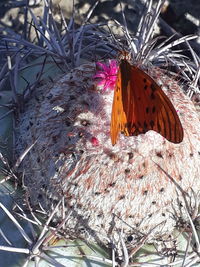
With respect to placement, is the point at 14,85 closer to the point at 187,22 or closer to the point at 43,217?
the point at 43,217

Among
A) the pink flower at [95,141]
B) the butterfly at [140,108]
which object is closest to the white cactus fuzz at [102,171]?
the pink flower at [95,141]

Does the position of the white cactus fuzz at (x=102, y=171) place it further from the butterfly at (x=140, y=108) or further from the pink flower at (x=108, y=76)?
the butterfly at (x=140, y=108)

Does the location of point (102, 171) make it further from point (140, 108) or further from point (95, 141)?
point (140, 108)

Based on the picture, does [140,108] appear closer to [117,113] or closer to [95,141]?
[117,113]

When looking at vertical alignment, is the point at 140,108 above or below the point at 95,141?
above

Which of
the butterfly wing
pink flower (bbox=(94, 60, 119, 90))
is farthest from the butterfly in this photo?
pink flower (bbox=(94, 60, 119, 90))

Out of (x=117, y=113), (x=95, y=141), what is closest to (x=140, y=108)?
(x=117, y=113)

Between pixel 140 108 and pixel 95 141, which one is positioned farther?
pixel 95 141

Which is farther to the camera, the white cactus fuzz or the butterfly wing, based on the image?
the white cactus fuzz

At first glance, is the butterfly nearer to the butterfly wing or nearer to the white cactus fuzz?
the butterfly wing
